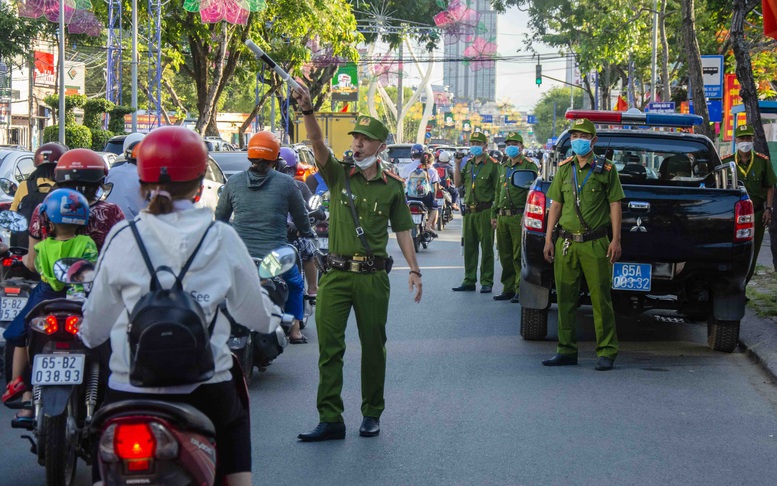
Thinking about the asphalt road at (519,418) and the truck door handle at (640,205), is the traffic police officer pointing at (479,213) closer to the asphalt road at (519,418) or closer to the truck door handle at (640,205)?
the asphalt road at (519,418)

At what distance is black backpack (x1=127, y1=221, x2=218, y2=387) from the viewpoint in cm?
328

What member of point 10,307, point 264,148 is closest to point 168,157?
point 10,307

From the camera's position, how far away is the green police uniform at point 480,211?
14.2 meters

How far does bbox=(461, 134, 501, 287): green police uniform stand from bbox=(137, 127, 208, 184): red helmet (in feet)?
34.9

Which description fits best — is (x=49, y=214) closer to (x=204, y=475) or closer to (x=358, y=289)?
(x=358, y=289)

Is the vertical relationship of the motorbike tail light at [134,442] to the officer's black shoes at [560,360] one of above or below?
above

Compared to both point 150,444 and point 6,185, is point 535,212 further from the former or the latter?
point 150,444

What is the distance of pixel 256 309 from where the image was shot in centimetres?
369

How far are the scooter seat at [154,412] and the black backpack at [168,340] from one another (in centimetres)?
7

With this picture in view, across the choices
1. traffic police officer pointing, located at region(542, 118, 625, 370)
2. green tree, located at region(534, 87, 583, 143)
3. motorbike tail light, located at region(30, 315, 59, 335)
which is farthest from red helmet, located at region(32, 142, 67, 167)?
green tree, located at region(534, 87, 583, 143)

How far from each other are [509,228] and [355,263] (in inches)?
275

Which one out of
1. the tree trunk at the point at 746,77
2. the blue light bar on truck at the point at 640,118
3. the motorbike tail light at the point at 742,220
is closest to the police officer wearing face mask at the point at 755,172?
the tree trunk at the point at 746,77

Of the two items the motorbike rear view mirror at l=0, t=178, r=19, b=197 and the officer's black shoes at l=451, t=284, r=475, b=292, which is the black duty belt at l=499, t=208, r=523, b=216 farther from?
the motorbike rear view mirror at l=0, t=178, r=19, b=197

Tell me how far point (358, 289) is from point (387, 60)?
55405 millimetres
